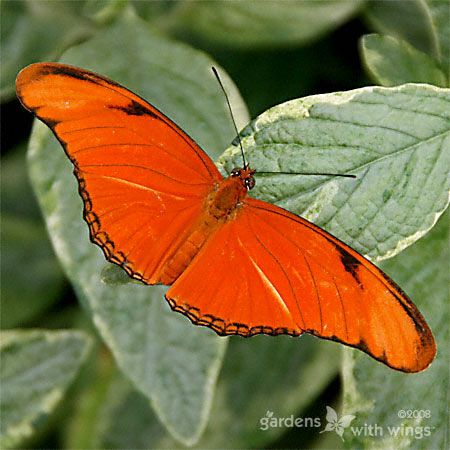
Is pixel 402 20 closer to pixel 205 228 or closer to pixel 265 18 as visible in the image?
pixel 265 18

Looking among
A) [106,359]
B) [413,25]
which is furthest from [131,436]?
[413,25]

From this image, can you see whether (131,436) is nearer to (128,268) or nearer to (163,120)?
(128,268)

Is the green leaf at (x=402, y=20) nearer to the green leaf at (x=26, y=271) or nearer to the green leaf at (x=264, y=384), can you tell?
the green leaf at (x=264, y=384)

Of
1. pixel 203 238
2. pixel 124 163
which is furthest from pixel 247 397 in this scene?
pixel 124 163

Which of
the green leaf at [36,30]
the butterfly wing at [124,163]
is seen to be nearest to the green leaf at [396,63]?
the butterfly wing at [124,163]

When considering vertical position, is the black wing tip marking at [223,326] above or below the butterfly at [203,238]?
below
